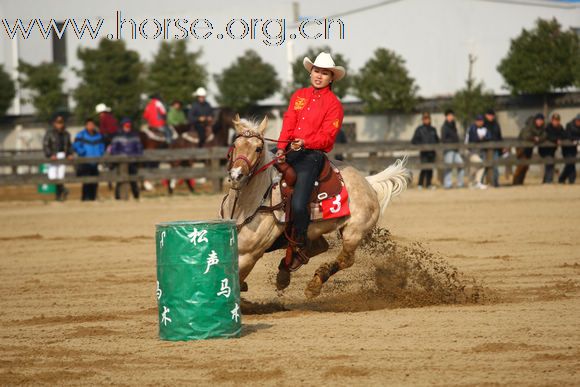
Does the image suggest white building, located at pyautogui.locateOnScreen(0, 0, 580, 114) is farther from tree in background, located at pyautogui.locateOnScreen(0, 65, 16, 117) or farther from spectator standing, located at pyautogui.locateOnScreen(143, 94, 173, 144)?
spectator standing, located at pyautogui.locateOnScreen(143, 94, 173, 144)

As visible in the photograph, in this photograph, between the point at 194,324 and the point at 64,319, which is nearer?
the point at 194,324

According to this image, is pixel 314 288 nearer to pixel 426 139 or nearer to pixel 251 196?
pixel 251 196

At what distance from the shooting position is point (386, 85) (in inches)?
1506

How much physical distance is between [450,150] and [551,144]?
282 cm

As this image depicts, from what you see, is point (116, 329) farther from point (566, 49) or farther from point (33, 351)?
point (566, 49)

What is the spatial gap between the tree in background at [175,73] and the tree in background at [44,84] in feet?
14.8

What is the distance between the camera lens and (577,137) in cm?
2703

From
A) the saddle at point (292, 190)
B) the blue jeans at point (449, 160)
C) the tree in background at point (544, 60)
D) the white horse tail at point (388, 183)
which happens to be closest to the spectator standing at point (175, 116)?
the blue jeans at point (449, 160)

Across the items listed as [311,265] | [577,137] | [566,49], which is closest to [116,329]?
[311,265]

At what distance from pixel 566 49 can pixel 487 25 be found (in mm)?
8111

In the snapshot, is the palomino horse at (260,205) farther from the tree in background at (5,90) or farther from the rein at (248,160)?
the tree in background at (5,90)

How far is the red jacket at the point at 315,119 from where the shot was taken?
923cm

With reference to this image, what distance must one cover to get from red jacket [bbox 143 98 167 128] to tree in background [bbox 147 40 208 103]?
1279 cm

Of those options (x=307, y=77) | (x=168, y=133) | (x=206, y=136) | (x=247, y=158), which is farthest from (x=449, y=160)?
(x=247, y=158)
